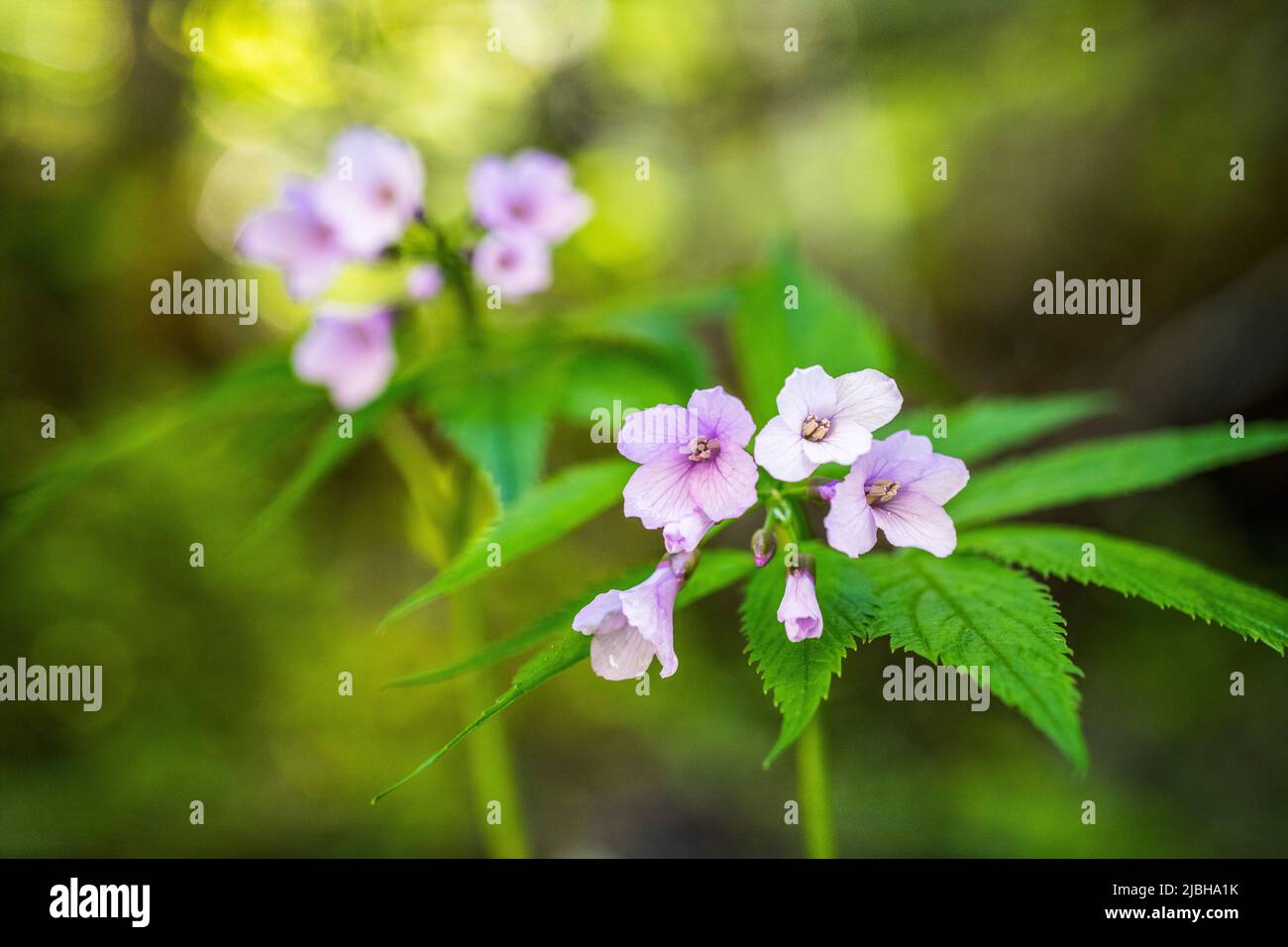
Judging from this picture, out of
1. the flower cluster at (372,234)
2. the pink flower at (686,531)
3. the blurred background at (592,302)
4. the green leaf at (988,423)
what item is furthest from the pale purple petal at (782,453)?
the blurred background at (592,302)

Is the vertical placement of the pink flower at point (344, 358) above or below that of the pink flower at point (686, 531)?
above

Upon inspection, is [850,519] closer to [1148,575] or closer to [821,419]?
[821,419]

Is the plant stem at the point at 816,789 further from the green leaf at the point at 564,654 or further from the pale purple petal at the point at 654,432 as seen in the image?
the pale purple petal at the point at 654,432

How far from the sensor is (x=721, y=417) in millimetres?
1045

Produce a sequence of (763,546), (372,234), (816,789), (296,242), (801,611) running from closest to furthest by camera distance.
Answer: (801,611), (763,546), (816,789), (372,234), (296,242)

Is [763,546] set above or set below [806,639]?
above

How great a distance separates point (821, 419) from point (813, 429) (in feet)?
0.06

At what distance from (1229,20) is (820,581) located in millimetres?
4580

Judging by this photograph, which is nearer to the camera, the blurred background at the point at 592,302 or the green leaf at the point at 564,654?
the green leaf at the point at 564,654

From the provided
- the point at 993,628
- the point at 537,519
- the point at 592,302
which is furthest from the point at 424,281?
the point at 592,302

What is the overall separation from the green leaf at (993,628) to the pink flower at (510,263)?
2.92ft

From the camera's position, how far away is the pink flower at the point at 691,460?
1021 millimetres

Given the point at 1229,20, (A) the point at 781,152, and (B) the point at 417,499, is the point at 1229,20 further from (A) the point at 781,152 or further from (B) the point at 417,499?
(B) the point at 417,499
